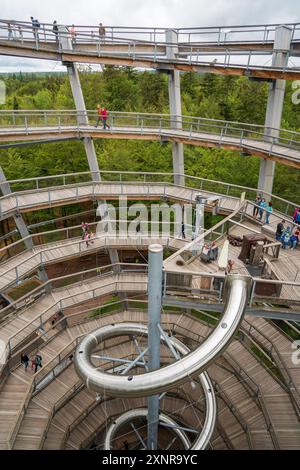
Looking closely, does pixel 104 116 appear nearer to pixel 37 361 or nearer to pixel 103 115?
pixel 103 115

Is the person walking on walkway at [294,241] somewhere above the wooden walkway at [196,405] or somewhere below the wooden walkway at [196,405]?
above

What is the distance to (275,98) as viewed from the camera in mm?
19031

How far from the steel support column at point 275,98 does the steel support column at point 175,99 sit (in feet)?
19.9

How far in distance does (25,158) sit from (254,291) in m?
27.3

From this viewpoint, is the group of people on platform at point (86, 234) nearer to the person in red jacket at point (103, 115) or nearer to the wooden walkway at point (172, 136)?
the wooden walkway at point (172, 136)

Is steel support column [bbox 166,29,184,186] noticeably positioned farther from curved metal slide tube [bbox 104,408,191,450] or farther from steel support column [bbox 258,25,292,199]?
curved metal slide tube [bbox 104,408,191,450]

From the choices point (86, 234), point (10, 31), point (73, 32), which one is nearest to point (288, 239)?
point (86, 234)

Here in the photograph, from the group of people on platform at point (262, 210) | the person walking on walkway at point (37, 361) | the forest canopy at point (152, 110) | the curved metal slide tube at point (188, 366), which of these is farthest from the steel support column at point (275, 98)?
the person walking on walkway at point (37, 361)

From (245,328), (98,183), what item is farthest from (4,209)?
(245,328)

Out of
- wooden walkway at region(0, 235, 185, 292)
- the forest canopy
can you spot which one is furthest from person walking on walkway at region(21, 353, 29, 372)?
the forest canopy

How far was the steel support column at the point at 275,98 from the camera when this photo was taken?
1734cm

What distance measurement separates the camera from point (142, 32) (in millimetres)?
21312

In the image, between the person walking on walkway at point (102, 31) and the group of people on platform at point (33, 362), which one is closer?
the group of people on platform at point (33, 362)

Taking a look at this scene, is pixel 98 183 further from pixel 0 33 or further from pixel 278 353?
pixel 278 353
